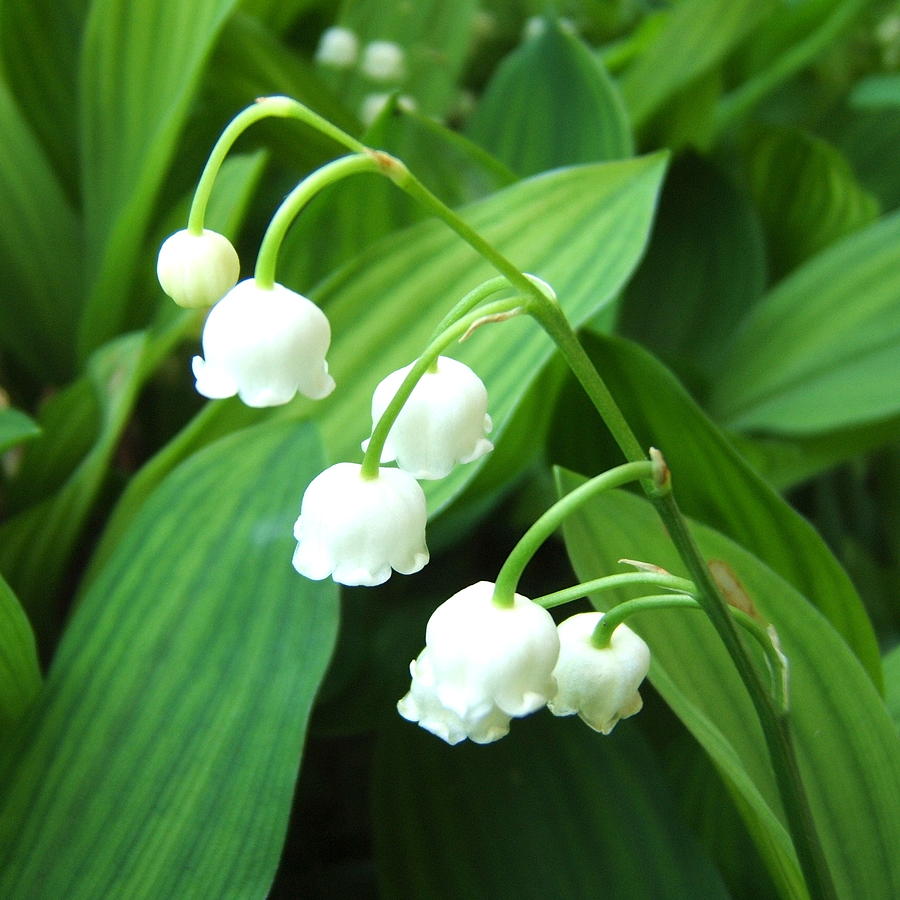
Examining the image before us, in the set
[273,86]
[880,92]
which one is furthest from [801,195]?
[273,86]

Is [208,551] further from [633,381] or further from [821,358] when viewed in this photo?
[821,358]

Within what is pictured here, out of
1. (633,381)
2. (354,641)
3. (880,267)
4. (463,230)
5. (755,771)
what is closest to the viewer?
(463,230)

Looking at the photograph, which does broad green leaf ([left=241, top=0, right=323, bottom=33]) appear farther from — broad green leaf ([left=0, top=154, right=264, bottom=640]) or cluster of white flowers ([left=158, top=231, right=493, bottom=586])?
cluster of white flowers ([left=158, top=231, right=493, bottom=586])

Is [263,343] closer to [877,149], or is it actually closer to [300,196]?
[300,196]

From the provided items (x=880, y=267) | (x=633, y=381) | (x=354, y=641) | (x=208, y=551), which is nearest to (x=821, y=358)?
(x=880, y=267)

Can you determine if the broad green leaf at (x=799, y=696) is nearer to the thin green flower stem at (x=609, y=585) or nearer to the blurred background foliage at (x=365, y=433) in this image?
the blurred background foliage at (x=365, y=433)

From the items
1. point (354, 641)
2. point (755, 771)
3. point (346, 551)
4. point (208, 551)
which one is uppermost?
point (346, 551)

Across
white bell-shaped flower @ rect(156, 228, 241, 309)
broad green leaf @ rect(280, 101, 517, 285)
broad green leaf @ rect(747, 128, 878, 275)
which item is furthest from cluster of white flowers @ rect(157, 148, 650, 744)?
broad green leaf @ rect(747, 128, 878, 275)
